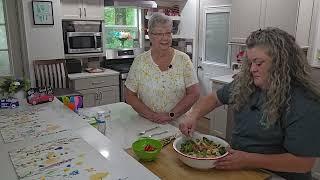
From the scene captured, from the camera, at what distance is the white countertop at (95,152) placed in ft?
3.39

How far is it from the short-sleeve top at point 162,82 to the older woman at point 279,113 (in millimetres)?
666

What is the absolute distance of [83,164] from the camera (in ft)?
3.57

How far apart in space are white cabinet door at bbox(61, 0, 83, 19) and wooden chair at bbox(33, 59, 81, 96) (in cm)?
64

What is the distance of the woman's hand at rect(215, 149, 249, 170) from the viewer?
1153mm

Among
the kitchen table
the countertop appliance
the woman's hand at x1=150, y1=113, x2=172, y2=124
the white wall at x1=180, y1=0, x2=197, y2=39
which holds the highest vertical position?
the white wall at x1=180, y1=0, x2=197, y2=39

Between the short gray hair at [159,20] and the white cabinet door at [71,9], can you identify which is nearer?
the short gray hair at [159,20]

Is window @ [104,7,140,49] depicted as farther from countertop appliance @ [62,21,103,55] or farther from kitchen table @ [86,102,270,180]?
kitchen table @ [86,102,270,180]

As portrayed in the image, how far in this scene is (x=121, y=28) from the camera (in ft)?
14.6

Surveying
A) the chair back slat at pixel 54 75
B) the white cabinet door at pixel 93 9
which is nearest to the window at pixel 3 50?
the chair back slat at pixel 54 75

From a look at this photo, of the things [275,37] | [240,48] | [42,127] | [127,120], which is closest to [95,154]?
[42,127]

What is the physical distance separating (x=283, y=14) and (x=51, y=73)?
299 centimetres

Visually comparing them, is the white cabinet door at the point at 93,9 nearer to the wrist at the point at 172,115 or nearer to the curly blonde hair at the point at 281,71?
the wrist at the point at 172,115

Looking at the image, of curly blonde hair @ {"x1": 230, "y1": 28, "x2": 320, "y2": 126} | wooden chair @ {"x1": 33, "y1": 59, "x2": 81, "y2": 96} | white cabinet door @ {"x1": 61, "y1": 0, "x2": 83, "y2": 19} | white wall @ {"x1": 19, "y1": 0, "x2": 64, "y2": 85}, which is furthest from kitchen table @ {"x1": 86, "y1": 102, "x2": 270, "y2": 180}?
white cabinet door @ {"x1": 61, "y1": 0, "x2": 83, "y2": 19}

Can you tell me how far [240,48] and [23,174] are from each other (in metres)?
3.37
